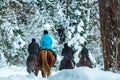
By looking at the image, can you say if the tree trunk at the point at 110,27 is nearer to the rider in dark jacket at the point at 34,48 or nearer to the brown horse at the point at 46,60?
the brown horse at the point at 46,60

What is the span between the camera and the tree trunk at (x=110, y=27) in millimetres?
7109

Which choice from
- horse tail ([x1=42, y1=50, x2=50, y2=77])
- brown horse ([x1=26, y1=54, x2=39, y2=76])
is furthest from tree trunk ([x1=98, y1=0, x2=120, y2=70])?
brown horse ([x1=26, y1=54, x2=39, y2=76])

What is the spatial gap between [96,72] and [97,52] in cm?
2771

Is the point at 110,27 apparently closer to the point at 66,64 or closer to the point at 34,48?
the point at 34,48

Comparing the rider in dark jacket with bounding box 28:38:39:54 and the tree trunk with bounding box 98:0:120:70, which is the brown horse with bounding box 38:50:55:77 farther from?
the tree trunk with bounding box 98:0:120:70

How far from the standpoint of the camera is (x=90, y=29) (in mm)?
32531

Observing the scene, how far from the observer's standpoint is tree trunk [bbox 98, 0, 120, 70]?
7109mm

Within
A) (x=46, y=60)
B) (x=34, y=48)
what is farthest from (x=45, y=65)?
(x=34, y=48)

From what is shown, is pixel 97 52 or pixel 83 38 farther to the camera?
pixel 97 52

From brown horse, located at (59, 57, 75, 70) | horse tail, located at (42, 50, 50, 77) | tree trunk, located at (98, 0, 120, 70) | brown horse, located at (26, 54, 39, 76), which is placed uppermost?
tree trunk, located at (98, 0, 120, 70)

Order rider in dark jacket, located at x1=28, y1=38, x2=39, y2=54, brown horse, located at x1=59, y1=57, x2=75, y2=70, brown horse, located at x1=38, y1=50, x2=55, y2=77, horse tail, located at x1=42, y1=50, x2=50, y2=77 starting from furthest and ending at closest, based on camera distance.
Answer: brown horse, located at x1=59, y1=57, x2=75, y2=70 < rider in dark jacket, located at x1=28, y1=38, x2=39, y2=54 < horse tail, located at x1=42, y1=50, x2=50, y2=77 < brown horse, located at x1=38, y1=50, x2=55, y2=77

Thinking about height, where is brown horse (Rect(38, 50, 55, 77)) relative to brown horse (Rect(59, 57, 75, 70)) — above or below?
above

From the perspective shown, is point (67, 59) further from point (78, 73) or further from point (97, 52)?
point (97, 52)

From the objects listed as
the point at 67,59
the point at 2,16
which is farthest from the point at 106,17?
the point at 2,16
